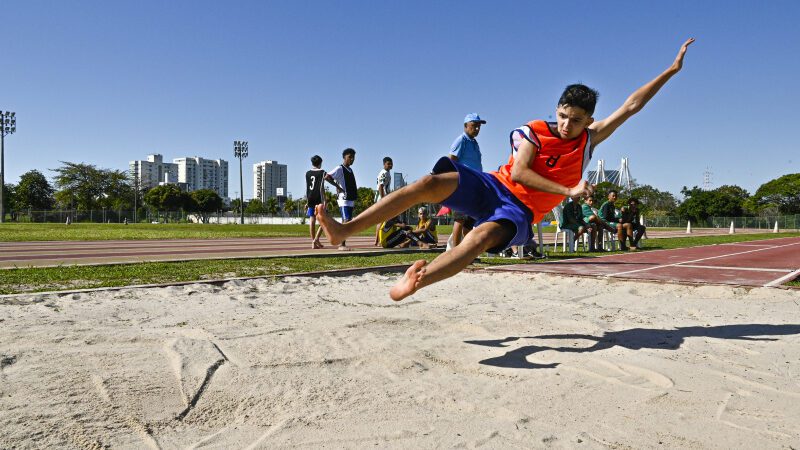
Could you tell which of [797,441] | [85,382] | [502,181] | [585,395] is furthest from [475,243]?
[85,382]

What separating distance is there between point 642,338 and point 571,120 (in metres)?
1.62

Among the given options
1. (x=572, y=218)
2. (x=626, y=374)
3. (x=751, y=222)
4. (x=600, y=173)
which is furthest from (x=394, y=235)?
(x=600, y=173)

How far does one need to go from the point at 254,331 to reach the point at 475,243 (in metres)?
1.73

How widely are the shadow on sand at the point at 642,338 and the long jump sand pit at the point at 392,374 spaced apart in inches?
0.8

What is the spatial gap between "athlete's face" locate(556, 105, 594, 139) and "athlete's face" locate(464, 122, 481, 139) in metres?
3.93

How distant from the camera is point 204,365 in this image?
3.09m

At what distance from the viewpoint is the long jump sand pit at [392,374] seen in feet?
7.30

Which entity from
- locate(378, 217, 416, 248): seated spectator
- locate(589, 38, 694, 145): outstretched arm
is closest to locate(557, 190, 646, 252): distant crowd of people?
locate(378, 217, 416, 248): seated spectator

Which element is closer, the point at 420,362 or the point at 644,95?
the point at 420,362

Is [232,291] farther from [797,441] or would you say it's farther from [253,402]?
[797,441]

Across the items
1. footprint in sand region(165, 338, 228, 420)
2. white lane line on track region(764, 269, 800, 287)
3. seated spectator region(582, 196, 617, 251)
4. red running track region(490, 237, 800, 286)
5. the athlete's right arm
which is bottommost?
footprint in sand region(165, 338, 228, 420)

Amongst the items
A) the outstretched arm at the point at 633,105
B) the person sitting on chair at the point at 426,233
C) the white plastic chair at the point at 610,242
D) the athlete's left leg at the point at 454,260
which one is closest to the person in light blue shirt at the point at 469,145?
the outstretched arm at the point at 633,105

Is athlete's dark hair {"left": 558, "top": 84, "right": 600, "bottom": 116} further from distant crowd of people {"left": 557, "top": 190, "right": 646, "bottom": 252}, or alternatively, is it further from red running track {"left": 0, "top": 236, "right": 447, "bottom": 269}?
distant crowd of people {"left": 557, "top": 190, "right": 646, "bottom": 252}

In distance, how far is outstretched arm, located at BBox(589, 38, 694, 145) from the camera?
4117mm
